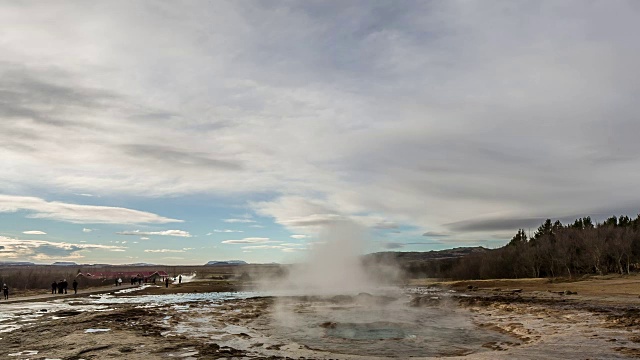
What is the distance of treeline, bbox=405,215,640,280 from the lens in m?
73.9

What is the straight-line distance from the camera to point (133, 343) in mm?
18203

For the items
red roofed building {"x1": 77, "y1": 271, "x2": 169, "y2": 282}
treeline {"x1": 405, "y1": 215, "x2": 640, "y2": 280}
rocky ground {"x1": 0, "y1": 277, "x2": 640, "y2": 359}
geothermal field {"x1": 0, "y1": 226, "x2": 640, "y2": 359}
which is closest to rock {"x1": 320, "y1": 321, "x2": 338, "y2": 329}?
geothermal field {"x1": 0, "y1": 226, "x2": 640, "y2": 359}

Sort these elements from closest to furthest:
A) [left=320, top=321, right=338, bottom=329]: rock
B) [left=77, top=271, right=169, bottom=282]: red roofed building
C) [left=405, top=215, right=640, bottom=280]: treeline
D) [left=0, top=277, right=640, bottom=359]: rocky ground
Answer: [left=0, top=277, right=640, bottom=359]: rocky ground
[left=320, top=321, right=338, bottom=329]: rock
[left=405, top=215, right=640, bottom=280]: treeline
[left=77, top=271, right=169, bottom=282]: red roofed building

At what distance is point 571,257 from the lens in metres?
80.0

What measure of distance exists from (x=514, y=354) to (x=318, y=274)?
6345 cm

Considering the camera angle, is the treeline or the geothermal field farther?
the treeline

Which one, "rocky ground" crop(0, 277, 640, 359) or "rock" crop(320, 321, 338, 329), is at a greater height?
"rocky ground" crop(0, 277, 640, 359)

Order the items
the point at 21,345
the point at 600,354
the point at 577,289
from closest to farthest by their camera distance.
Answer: the point at 600,354 → the point at 21,345 → the point at 577,289

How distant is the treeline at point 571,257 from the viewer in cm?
7388

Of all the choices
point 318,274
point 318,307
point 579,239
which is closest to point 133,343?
point 318,307

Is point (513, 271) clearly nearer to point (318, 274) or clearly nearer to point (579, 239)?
point (579, 239)

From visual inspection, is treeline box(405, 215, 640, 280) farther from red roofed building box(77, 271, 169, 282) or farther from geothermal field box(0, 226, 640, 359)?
red roofed building box(77, 271, 169, 282)


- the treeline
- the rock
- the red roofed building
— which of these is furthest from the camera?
the red roofed building

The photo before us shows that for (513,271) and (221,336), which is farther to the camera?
(513,271)
